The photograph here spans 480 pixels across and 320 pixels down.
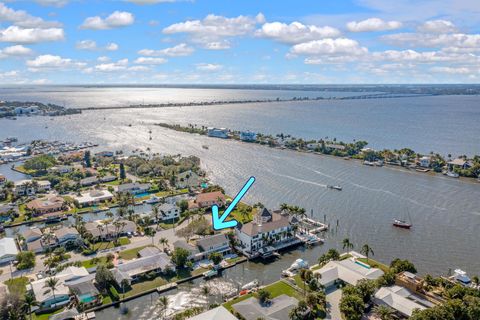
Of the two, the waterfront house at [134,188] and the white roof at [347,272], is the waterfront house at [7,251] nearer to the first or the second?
the waterfront house at [134,188]

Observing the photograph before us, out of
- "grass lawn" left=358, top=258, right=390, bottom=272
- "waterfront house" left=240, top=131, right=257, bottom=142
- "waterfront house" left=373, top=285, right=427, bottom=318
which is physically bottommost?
"grass lawn" left=358, top=258, right=390, bottom=272

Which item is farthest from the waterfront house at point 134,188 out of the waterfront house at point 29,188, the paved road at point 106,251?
the paved road at point 106,251

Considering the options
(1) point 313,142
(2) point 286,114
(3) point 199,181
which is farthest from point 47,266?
(2) point 286,114

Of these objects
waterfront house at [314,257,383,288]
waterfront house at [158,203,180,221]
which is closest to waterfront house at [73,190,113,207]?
waterfront house at [158,203,180,221]

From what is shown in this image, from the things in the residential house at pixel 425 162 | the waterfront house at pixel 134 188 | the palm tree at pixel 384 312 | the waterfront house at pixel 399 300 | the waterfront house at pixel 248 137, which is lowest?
the waterfront house at pixel 399 300

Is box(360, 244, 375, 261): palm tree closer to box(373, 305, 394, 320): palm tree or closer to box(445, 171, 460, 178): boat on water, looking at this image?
box(373, 305, 394, 320): palm tree

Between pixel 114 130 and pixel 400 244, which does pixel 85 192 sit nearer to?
pixel 400 244
